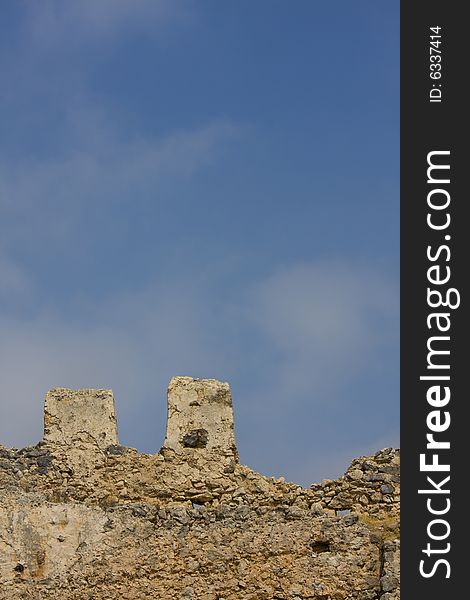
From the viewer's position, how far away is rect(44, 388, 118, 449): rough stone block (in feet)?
62.0

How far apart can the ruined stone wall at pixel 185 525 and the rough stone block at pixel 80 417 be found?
1.2 inches

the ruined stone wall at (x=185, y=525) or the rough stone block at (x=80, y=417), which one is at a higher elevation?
the rough stone block at (x=80, y=417)

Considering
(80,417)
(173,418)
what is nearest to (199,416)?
(173,418)

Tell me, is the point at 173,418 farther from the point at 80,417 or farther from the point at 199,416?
the point at 80,417

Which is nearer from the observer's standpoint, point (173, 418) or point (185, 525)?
point (185, 525)

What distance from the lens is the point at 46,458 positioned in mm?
18750

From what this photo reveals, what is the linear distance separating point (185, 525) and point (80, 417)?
88.5 inches

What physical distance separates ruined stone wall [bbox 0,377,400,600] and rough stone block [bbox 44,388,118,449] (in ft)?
0.10

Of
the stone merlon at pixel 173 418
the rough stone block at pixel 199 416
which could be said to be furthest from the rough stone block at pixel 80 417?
the rough stone block at pixel 199 416

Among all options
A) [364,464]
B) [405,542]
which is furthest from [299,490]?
[405,542]

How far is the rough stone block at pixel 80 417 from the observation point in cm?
1889

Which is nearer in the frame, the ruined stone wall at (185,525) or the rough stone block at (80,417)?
the ruined stone wall at (185,525)

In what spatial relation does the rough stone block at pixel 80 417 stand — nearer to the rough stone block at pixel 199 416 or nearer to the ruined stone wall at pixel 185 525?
the ruined stone wall at pixel 185 525

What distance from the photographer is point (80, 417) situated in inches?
747
